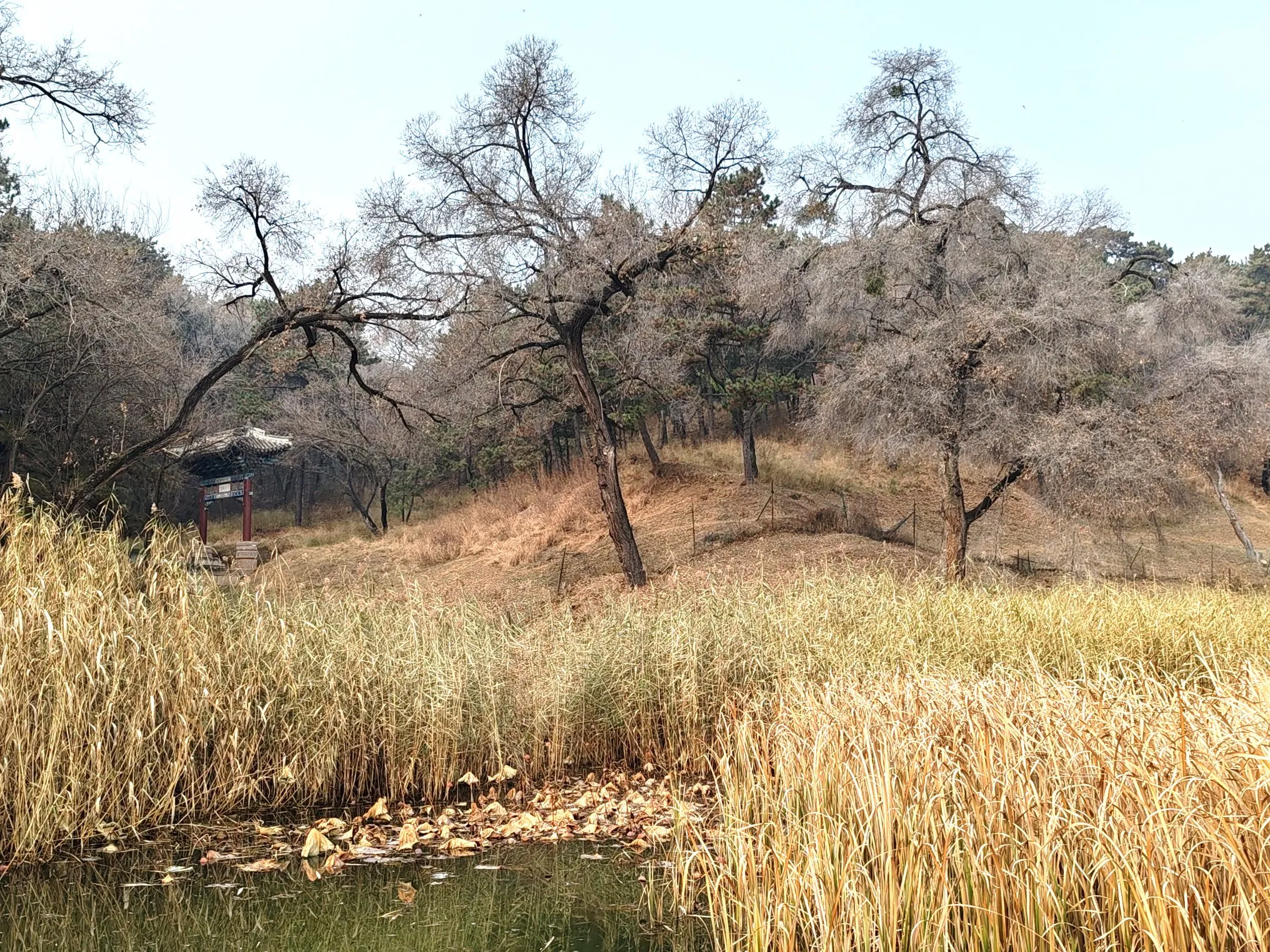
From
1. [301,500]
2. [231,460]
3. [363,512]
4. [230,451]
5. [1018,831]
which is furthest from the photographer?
[301,500]

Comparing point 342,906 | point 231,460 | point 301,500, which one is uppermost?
point 231,460

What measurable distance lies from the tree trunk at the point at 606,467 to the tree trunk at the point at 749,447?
8160 mm

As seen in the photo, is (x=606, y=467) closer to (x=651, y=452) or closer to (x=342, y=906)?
A: (x=651, y=452)

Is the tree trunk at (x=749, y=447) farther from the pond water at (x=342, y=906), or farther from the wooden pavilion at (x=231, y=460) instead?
the pond water at (x=342, y=906)

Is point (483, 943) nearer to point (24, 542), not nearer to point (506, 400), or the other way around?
point (24, 542)

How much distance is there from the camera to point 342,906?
5.48 metres

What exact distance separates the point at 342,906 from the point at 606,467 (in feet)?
40.7

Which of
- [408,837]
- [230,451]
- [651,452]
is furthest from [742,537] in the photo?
[230,451]

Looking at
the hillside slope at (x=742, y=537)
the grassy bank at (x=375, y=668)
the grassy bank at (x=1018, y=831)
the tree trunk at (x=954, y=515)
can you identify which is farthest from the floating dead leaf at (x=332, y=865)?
the tree trunk at (x=954, y=515)

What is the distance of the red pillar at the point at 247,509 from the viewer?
28.3 metres

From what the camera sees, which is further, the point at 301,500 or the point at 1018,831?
the point at 301,500

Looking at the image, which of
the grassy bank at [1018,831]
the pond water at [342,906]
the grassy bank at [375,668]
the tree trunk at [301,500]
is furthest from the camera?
the tree trunk at [301,500]

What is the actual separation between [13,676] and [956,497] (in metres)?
14.0

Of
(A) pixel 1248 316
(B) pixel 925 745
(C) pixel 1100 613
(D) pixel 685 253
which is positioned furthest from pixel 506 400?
(A) pixel 1248 316
